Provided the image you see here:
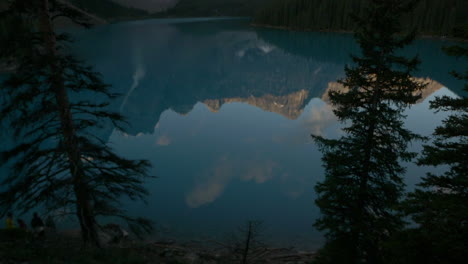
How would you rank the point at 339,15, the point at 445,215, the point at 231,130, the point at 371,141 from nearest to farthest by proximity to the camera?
the point at 445,215 → the point at 371,141 → the point at 231,130 → the point at 339,15

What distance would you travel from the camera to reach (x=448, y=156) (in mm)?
7727

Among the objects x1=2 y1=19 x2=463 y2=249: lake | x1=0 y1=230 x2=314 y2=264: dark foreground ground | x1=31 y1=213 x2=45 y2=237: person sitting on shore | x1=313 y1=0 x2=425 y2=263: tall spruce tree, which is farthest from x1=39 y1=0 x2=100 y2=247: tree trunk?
x1=313 y1=0 x2=425 y2=263: tall spruce tree

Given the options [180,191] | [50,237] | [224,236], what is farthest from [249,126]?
[50,237]

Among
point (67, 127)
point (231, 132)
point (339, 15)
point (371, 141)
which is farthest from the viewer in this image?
point (339, 15)

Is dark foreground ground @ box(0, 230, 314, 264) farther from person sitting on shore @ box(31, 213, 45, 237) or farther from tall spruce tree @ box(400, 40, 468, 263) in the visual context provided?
tall spruce tree @ box(400, 40, 468, 263)

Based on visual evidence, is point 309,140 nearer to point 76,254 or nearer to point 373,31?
point 373,31

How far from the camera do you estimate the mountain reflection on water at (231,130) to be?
2244 centimetres

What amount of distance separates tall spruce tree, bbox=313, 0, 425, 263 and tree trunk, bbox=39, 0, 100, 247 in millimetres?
9391

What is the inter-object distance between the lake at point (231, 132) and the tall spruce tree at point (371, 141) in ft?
23.0

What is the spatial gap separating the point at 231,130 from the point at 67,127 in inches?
1322

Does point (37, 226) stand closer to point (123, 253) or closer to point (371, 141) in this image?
point (123, 253)

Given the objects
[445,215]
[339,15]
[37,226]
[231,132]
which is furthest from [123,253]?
[339,15]

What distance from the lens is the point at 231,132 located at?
1663 inches

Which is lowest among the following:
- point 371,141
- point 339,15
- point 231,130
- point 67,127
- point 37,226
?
point 37,226
